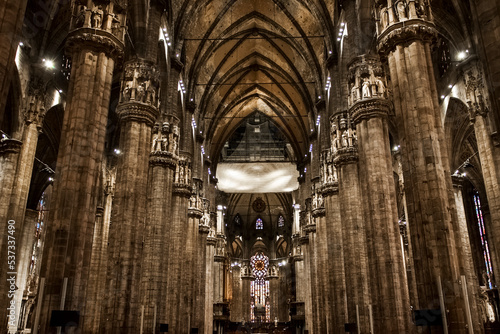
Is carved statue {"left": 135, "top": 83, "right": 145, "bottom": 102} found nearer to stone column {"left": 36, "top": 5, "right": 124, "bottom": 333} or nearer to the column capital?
stone column {"left": 36, "top": 5, "right": 124, "bottom": 333}

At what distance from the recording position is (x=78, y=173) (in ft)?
35.7

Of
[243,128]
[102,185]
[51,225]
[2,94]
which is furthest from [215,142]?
[2,94]

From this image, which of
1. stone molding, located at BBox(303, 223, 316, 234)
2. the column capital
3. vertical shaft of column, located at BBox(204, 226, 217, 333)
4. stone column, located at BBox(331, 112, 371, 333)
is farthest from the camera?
vertical shaft of column, located at BBox(204, 226, 217, 333)

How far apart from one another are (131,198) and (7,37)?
926cm

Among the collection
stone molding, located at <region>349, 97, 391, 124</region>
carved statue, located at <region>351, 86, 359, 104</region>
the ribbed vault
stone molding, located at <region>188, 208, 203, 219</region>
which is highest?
the ribbed vault

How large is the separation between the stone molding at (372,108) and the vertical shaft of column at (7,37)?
1195 cm

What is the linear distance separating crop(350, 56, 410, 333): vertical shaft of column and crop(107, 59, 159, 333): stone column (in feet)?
25.7

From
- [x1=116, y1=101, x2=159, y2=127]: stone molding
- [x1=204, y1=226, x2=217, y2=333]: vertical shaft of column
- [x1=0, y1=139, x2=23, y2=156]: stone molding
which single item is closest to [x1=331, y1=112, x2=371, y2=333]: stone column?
[x1=116, y1=101, x2=159, y2=127]: stone molding

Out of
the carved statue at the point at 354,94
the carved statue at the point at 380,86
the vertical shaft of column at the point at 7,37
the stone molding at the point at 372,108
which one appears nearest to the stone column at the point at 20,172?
the vertical shaft of column at the point at 7,37

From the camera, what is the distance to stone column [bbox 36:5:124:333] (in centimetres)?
1002

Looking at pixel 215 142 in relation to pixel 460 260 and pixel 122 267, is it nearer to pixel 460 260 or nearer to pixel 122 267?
pixel 122 267

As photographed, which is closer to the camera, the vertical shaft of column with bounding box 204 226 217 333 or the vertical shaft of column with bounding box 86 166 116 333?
the vertical shaft of column with bounding box 86 166 116 333

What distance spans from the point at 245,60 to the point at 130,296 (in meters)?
25.0

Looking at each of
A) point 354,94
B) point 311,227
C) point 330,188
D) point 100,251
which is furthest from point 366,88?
point 311,227
